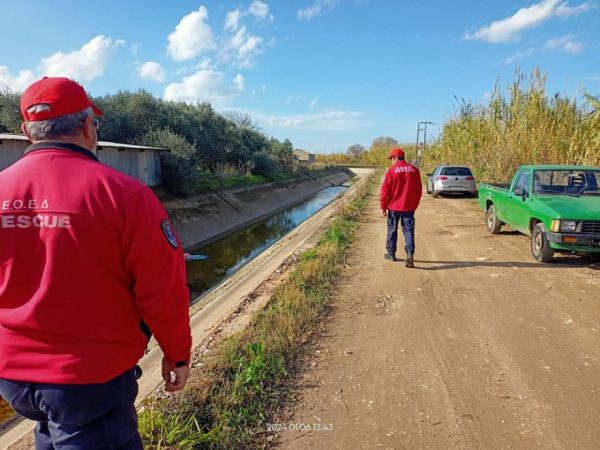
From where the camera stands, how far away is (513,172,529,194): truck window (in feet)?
29.4

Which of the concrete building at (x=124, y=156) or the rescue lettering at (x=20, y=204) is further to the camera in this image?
the concrete building at (x=124, y=156)

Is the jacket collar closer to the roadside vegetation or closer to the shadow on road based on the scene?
the shadow on road

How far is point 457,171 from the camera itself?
69.8 feet

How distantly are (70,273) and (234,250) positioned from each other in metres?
15.6

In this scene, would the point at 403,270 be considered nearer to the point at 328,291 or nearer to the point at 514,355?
the point at 328,291

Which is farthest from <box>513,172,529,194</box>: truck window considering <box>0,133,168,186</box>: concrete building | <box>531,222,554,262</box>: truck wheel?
<box>0,133,168,186</box>: concrete building

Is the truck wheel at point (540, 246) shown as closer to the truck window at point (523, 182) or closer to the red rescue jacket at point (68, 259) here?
the truck window at point (523, 182)

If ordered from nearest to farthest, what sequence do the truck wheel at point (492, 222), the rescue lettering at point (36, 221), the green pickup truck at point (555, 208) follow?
the rescue lettering at point (36, 221) → the green pickup truck at point (555, 208) → the truck wheel at point (492, 222)

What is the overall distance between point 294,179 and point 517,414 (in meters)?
37.9

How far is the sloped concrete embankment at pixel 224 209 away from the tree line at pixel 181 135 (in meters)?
1.17

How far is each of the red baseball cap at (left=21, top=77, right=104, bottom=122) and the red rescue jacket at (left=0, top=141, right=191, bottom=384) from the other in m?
0.13

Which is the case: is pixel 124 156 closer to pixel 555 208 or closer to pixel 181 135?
pixel 181 135

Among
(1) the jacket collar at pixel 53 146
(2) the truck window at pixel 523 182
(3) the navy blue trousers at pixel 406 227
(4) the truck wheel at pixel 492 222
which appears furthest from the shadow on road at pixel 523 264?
(1) the jacket collar at pixel 53 146

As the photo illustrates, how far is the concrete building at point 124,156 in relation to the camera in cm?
1251
